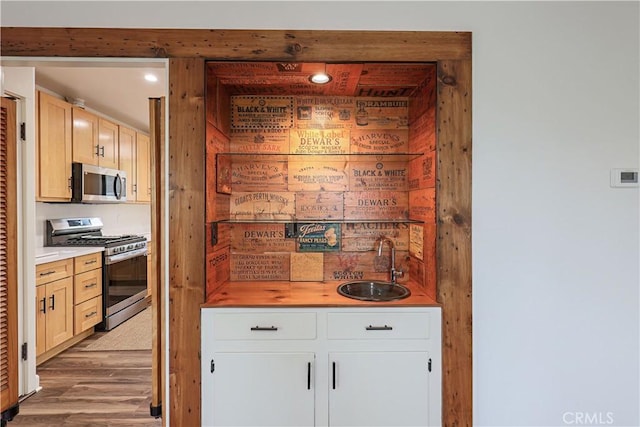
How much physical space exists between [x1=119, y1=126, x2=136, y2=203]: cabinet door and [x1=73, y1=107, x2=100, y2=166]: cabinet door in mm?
490

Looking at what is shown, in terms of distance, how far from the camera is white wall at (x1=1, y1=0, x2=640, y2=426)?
1.63 metres

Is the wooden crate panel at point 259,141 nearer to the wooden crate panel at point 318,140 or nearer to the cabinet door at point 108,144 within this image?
the wooden crate panel at point 318,140

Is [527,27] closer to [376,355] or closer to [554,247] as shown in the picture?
[554,247]

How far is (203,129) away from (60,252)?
2.33 meters

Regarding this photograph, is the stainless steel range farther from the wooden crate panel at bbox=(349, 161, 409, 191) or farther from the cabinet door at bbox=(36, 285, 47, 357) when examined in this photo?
the wooden crate panel at bbox=(349, 161, 409, 191)

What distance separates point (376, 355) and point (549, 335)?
0.92m

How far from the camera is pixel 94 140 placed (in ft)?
11.7

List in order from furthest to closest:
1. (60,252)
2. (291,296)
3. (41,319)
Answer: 1. (60,252)
2. (41,319)
3. (291,296)

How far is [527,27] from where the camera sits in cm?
164

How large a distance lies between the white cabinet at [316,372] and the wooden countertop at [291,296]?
0.04 meters

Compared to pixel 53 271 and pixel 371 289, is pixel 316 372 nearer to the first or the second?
pixel 371 289

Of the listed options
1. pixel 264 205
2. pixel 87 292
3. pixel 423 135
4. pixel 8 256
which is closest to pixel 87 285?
pixel 87 292

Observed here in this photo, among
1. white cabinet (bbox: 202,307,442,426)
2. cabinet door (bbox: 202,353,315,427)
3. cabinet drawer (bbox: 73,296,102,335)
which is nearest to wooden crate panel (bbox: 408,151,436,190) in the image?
white cabinet (bbox: 202,307,442,426)

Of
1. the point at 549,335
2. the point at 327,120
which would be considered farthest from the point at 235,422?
the point at 327,120
